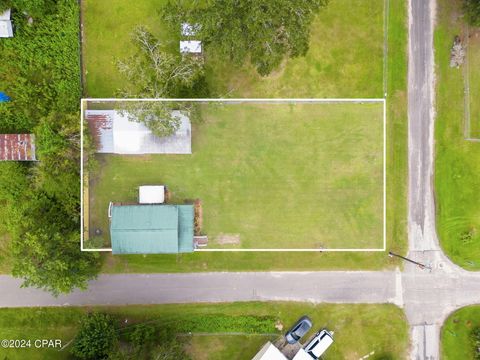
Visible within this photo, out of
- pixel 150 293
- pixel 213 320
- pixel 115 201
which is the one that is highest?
pixel 115 201

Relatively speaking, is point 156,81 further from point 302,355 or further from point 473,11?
point 473,11

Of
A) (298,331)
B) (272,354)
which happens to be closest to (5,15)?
(272,354)

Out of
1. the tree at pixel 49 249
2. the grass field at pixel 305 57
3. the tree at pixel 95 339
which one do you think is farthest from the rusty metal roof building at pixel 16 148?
the tree at pixel 95 339

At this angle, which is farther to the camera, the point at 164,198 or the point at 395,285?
the point at 395,285

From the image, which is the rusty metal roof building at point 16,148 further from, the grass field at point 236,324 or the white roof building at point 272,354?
the white roof building at point 272,354

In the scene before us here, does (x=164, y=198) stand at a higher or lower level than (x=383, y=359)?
higher

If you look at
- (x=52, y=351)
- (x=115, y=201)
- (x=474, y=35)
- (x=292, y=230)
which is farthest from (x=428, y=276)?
(x=52, y=351)

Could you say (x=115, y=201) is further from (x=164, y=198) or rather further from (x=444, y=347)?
(x=444, y=347)
